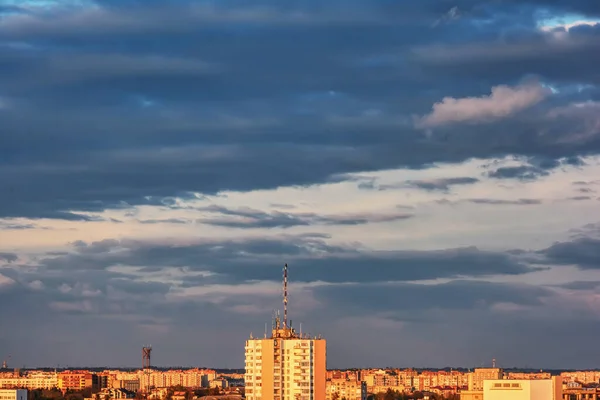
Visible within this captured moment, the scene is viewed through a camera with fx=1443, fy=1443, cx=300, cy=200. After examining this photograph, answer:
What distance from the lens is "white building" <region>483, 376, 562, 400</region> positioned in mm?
158975

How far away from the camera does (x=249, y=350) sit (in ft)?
418

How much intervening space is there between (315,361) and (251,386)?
20.1 feet

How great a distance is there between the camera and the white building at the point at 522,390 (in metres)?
159

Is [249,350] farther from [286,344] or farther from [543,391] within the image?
[543,391]

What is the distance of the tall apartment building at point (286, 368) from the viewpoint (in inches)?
4931

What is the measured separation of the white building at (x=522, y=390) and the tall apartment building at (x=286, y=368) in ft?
128

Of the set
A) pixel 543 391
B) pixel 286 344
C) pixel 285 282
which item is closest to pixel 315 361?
pixel 286 344

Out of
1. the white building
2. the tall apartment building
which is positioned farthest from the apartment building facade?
the white building

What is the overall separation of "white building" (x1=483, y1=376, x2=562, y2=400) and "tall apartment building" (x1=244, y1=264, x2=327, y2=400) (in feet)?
128

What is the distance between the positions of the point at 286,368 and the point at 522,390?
4289cm

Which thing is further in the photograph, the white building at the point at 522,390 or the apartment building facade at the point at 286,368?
the white building at the point at 522,390

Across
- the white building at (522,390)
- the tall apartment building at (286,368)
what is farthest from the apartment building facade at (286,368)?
the white building at (522,390)

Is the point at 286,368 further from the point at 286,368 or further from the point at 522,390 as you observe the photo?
the point at 522,390

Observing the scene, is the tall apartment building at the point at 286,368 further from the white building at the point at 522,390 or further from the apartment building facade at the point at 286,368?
the white building at the point at 522,390
